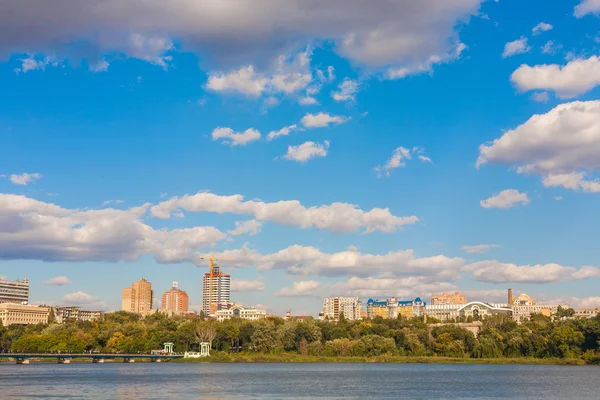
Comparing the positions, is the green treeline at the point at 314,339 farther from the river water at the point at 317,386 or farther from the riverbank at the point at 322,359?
the river water at the point at 317,386

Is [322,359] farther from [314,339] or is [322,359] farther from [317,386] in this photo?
[317,386]

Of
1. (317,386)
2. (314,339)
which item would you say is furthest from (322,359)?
(317,386)

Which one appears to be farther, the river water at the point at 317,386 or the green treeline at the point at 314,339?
the green treeline at the point at 314,339

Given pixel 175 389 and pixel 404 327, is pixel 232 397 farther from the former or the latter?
pixel 404 327

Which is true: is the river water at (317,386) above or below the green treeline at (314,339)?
below

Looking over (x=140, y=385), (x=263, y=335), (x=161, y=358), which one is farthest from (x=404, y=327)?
(x=140, y=385)

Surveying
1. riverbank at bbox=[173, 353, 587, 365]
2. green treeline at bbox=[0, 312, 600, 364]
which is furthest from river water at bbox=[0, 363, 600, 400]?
riverbank at bbox=[173, 353, 587, 365]

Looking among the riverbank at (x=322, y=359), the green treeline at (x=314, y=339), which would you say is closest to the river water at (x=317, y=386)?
the green treeline at (x=314, y=339)

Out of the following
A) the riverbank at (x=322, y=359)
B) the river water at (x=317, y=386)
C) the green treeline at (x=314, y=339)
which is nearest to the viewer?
the river water at (x=317, y=386)

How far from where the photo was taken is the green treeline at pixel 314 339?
12006cm

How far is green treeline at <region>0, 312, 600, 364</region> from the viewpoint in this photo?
12006cm

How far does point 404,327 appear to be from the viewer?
447 feet

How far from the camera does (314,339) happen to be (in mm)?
130500

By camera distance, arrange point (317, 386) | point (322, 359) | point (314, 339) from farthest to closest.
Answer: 1. point (314, 339)
2. point (322, 359)
3. point (317, 386)
